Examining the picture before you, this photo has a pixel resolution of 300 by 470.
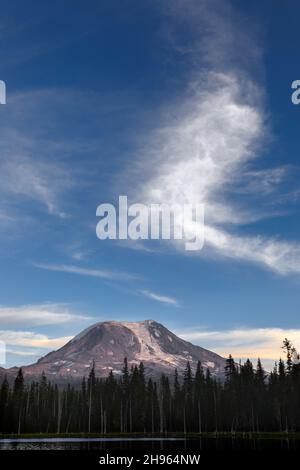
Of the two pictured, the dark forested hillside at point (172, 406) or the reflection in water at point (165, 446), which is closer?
the reflection in water at point (165, 446)

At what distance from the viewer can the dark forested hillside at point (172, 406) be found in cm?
12619

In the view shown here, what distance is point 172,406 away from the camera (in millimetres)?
149125

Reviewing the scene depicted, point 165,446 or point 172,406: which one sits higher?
point 172,406

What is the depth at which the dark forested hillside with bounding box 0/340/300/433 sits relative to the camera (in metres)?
126

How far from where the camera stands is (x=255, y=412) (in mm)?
128625

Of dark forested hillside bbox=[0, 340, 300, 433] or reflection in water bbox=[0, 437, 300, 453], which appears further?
dark forested hillside bbox=[0, 340, 300, 433]

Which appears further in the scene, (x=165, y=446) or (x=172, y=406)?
(x=172, y=406)
